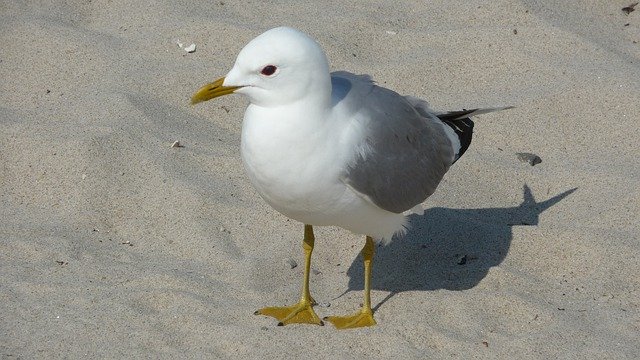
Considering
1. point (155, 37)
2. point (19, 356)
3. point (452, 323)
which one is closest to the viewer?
point (19, 356)

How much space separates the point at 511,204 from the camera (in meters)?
5.85

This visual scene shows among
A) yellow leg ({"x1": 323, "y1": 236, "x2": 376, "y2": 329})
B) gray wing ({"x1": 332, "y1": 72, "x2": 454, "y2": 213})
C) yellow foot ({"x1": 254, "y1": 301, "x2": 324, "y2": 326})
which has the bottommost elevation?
yellow foot ({"x1": 254, "y1": 301, "x2": 324, "y2": 326})

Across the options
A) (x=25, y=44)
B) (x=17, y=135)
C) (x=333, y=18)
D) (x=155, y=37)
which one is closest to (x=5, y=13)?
(x=25, y=44)

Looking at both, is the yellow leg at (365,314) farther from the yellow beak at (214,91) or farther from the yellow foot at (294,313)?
the yellow beak at (214,91)

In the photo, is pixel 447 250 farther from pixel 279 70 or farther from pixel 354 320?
pixel 279 70

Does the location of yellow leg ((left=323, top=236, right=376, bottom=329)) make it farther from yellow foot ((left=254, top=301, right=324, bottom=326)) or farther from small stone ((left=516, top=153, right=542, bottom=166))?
small stone ((left=516, top=153, right=542, bottom=166))

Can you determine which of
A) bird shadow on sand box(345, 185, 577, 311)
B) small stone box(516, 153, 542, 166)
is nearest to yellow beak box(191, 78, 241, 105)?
bird shadow on sand box(345, 185, 577, 311)

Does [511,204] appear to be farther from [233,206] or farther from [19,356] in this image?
[19,356]

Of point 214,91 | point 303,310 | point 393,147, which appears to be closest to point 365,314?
point 303,310

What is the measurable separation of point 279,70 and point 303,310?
1.20 metres

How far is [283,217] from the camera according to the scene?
18.2 ft

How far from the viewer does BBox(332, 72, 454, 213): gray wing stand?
4418 millimetres

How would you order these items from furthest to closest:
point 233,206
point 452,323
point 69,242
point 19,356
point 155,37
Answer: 1. point 155,37
2. point 233,206
3. point 69,242
4. point 452,323
5. point 19,356

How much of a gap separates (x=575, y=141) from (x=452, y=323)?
207cm
